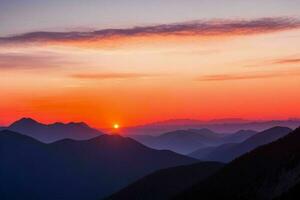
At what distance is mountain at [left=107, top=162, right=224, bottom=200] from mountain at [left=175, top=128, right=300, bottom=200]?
4494 centimetres

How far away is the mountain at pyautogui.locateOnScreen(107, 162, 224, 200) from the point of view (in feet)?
552

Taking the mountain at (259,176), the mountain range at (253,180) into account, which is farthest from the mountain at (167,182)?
the mountain at (259,176)

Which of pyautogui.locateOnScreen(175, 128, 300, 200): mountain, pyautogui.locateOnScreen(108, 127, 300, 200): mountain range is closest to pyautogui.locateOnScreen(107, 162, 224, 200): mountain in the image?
pyautogui.locateOnScreen(108, 127, 300, 200): mountain range

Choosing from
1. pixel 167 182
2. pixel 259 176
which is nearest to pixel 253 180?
pixel 259 176

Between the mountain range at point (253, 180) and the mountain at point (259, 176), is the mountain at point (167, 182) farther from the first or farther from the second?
the mountain at point (259, 176)

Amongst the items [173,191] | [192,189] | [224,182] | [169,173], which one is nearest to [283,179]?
[224,182]

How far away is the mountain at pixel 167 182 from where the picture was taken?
168 m

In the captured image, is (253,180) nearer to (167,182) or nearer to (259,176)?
(259,176)

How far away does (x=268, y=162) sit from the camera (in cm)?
10950

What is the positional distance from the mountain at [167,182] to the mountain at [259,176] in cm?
4494

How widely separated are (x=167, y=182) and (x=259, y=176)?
83633 mm

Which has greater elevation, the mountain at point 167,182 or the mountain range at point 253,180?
the mountain range at point 253,180

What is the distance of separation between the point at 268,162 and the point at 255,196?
2543cm

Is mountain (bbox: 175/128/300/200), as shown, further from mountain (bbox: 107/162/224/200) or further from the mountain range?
mountain (bbox: 107/162/224/200)
